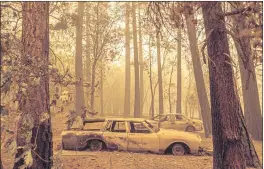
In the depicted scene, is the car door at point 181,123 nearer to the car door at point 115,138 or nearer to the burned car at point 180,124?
the burned car at point 180,124

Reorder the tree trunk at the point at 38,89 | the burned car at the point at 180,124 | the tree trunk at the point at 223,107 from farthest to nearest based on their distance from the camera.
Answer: the burned car at the point at 180,124
the tree trunk at the point at 223,107
the tree trunk at the point at 38,89

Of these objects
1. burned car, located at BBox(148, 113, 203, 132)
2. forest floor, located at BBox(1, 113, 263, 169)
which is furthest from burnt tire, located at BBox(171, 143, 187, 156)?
burned car, located at BBox(148, 113, 203, 132)

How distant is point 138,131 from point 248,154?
3678mm

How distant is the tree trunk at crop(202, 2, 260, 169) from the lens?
22.7 feet

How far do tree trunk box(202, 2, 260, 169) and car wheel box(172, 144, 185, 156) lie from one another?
3.50 m

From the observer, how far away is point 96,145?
1059cm

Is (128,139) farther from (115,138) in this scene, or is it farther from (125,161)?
(125,161)

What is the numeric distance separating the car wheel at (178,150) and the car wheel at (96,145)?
2433mm

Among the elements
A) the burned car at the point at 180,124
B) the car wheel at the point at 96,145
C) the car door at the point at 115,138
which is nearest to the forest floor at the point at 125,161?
the car door at the point at 115,138

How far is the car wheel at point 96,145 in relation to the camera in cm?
1055

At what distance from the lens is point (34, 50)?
6.55 metres

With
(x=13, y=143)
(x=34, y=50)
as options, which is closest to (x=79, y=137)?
(x=34, y=50)

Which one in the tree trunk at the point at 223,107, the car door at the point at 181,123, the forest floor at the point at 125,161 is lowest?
the forest floor at the point at 125,161

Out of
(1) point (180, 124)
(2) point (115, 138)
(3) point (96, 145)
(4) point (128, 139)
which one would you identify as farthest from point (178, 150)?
(1) point (180, 124)
